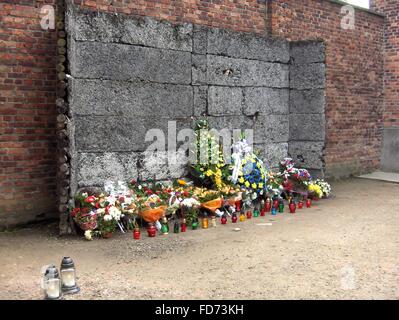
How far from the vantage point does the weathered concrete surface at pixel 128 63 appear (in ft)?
21.4

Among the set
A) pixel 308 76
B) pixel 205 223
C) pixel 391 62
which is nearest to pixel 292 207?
pixel 205 223

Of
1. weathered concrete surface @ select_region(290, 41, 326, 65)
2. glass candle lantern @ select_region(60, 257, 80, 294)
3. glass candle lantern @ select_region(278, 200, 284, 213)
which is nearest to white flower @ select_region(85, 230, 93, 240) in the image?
glass candle lantern @ select_region(60, 257, 80, 294)

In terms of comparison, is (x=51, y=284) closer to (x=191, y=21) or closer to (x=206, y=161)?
(x=206, y=161)

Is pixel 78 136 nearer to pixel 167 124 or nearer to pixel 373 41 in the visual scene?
pixel 167 124

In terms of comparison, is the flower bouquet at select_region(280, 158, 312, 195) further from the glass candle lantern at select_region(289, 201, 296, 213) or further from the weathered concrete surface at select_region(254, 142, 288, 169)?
the glass candle lantern at select_region(289, 201, 296, 213)

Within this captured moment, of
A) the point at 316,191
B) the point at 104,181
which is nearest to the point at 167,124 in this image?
the point at 104,181

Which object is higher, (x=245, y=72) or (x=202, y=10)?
(x=202, y=10)

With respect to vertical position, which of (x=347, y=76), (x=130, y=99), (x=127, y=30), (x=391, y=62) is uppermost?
(x=391, y=62)

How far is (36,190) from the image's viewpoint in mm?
6520

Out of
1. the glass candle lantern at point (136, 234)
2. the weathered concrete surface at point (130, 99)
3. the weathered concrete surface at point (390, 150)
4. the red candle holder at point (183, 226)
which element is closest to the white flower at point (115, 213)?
the glass candle lantern at point (136, 234)

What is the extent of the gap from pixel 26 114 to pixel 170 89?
226cm

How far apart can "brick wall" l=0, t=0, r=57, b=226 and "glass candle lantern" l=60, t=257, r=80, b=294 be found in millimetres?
2656

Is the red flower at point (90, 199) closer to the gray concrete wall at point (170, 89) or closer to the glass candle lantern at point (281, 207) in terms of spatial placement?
the gray concrete wall at point (170, 89)

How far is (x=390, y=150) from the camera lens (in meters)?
12.4
